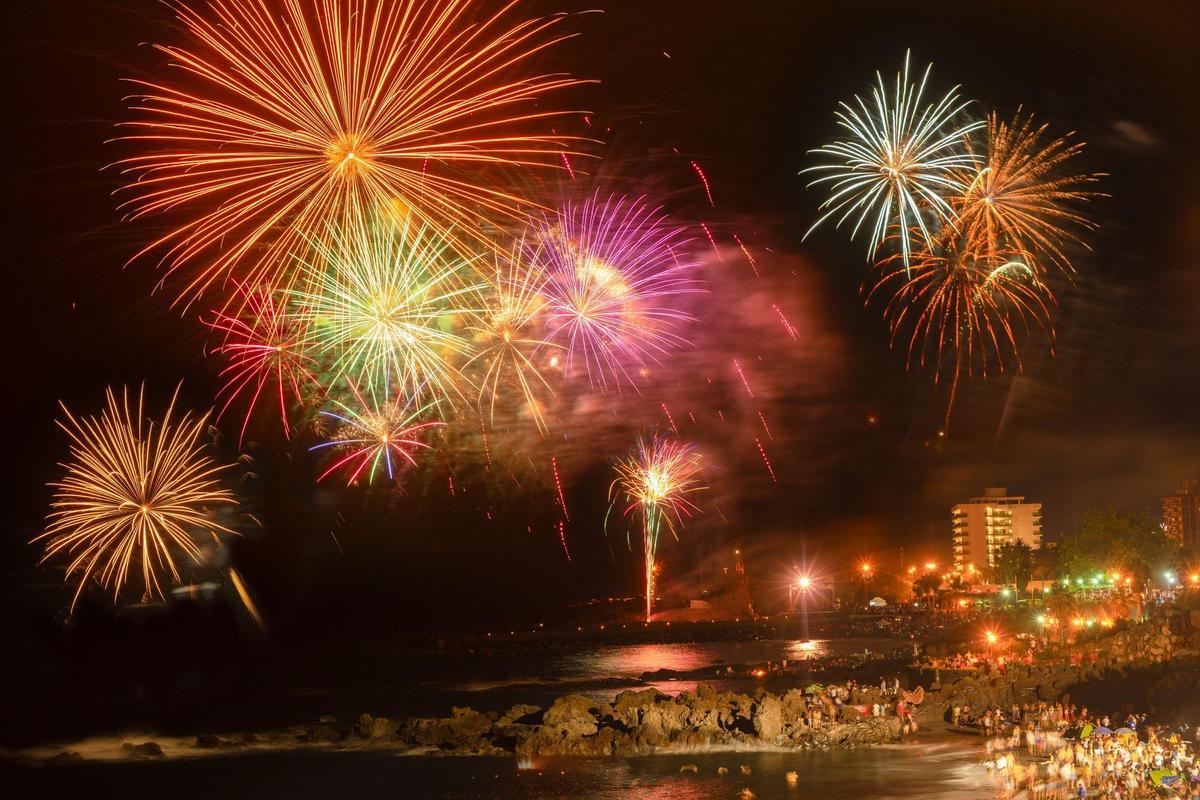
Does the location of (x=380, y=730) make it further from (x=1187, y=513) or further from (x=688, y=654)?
(x=1187, y=513)

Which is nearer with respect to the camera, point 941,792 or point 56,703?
point 941,792

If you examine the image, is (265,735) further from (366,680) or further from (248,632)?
(248,632)

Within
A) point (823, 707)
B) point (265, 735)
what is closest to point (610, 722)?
point (823, 707)

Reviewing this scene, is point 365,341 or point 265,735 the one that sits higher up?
point 365,341

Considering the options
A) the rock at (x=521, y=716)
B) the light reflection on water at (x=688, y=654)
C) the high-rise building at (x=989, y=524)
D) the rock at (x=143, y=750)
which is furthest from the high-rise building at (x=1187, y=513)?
the rock at (x=143, y=750)

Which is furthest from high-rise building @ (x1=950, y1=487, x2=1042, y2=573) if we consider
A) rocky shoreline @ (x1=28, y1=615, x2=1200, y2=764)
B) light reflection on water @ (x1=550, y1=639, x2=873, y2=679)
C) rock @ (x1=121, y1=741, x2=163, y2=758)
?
rock @ (x1=121, y1=741, x2=163, y2=758)

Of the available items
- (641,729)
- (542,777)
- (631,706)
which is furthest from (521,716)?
(542,777)

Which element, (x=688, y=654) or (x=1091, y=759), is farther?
(x=688, y=654)
